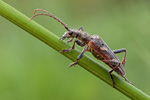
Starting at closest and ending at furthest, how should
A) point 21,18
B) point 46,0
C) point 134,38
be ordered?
point 21,18 < point 134,38 < point 46,0

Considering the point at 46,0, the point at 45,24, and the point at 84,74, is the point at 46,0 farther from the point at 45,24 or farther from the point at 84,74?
the point at 84,74

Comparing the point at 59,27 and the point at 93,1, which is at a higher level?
the point at 93,1

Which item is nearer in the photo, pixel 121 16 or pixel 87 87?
pixel 87 87

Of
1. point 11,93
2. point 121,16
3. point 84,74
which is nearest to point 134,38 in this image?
point 121,16

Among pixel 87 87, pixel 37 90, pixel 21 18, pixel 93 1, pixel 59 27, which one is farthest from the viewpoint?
pixel 93 1

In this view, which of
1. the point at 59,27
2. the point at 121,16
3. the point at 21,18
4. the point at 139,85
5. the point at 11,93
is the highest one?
the point at 121,16

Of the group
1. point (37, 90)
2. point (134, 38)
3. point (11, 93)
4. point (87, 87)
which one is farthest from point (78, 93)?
point (134, 38)

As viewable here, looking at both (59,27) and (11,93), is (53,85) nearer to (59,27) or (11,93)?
(11,93)
